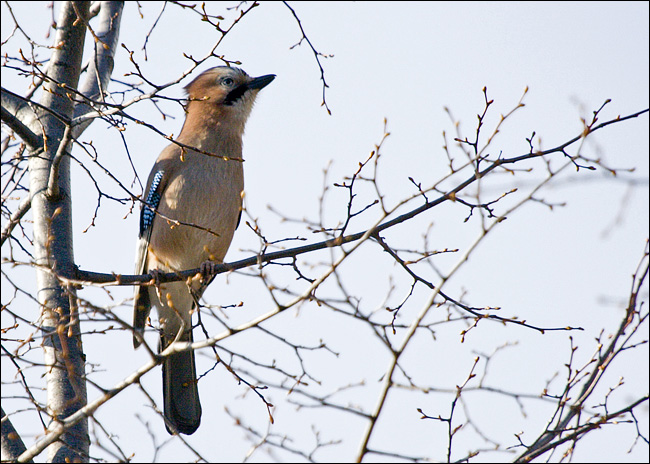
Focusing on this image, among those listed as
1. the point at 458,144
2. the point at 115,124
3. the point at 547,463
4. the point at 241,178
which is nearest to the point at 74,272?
the point at 115,124

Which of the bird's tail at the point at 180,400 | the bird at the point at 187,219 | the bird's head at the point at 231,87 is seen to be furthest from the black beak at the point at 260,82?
the bird's tail at the point at 180,400

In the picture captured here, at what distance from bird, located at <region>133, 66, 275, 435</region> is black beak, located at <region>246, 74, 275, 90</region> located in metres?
0.35

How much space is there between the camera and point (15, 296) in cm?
415

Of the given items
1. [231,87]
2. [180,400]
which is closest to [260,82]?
[231,87]

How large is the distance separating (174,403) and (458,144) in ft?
10.1

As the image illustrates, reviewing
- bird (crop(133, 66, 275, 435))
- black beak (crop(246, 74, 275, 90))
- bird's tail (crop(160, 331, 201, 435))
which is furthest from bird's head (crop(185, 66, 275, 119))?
bird's tail (crop(160, 331, 201, 435))

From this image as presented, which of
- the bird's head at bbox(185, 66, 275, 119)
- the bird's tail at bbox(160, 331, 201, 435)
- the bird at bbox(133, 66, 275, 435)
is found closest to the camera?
the bird's tail at bbox(160, 331, 201, 435)

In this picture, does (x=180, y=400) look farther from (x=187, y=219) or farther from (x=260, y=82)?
(x=260, y=82)

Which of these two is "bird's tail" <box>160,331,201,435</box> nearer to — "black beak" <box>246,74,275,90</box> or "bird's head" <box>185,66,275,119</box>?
"bird's head" <box>185,66,275,119</box>

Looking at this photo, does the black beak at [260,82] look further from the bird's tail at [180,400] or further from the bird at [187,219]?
the bird's tail at [180,400]

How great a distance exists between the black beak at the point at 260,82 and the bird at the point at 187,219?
1.14 ft

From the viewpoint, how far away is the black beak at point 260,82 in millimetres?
6496

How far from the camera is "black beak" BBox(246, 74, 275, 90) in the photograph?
650 centimetres

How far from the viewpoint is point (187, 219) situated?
5.62m
